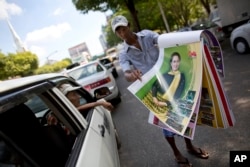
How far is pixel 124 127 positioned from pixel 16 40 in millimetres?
86033

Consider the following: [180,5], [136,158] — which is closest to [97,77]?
[136,158]

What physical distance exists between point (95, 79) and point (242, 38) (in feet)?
17.4

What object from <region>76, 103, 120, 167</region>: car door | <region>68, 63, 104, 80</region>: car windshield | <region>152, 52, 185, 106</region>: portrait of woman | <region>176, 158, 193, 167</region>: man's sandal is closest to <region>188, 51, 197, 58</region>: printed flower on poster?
<region>152, 52, 185, 106</region>: portrait of woman

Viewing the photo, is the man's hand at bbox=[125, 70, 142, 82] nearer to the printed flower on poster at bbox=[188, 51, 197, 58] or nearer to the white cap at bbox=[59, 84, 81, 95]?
the printed flower on poster at bbox=[188, 51, 197, 58]

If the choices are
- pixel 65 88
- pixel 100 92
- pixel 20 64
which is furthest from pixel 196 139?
pixel 20 64

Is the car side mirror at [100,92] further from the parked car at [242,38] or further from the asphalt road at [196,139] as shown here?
the parked car at [242,38]

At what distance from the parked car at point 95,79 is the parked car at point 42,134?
5.20m

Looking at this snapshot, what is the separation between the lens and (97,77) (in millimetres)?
8195

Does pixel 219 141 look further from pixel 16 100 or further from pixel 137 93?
pixel 16 100

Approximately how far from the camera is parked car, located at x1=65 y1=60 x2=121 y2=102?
314 inches

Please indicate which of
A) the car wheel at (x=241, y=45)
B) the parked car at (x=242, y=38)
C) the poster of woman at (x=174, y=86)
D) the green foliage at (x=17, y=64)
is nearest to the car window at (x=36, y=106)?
the poster of woman at (x=174, y=86)

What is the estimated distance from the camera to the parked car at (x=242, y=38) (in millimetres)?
9015

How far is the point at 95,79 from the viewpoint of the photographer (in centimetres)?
811

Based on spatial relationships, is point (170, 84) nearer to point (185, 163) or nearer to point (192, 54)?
point (192, 54)
